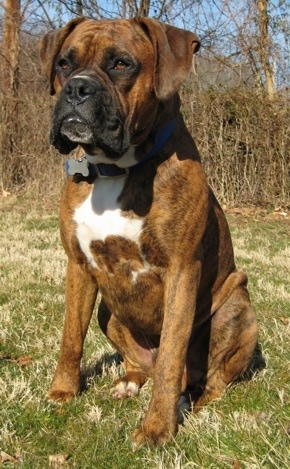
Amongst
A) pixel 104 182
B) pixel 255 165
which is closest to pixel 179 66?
pixel 104 182

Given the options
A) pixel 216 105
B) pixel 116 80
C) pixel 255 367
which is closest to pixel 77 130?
pixel 116 80

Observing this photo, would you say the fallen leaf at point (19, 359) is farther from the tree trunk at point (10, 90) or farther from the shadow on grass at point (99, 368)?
the tree trunk at point (10, 90)

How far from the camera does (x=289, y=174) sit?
12.0 meters

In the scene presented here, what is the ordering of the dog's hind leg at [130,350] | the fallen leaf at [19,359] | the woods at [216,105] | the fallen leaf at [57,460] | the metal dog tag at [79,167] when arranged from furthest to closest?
the woods at [216,105], the fallen leaf at [19,359], the dog's hind leg at [130,350], the metal dog tag at [79,167], the fallen leaf at [57,460]

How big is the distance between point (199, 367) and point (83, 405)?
709 mm

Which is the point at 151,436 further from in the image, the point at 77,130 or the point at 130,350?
the point at 77,130

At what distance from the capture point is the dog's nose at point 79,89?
115 inches

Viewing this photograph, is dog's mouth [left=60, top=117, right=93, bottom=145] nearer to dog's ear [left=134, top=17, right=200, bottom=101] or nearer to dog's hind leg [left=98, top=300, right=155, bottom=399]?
dog's ear [left=134, top=17, right=200, bottom=101]

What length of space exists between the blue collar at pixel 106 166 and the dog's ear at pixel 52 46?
21.6 inches

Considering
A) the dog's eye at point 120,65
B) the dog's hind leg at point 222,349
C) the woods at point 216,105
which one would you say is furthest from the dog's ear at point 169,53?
the woods at point 216,105

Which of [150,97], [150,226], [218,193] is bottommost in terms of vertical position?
[218,193]

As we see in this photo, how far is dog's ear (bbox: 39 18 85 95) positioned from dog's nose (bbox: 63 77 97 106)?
0.59 m

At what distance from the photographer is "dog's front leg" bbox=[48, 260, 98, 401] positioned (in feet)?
11.7

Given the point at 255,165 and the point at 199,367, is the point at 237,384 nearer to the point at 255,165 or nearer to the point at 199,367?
the point at 199,367
